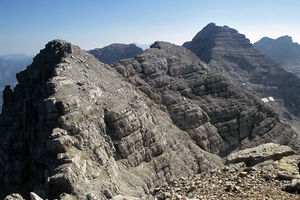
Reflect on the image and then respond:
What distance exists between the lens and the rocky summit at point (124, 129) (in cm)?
3097

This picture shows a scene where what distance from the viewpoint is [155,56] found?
85.2 meters

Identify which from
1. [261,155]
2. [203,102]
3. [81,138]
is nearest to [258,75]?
[203,102]

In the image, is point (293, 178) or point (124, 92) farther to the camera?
point (124, 92)

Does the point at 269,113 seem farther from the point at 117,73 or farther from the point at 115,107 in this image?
the point at 115,107

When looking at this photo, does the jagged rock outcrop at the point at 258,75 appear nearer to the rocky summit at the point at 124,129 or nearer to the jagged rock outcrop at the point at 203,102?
the jagged rock outcrop at the point at 203,102

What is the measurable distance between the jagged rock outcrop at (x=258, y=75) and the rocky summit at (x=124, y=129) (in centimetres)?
A: 6564

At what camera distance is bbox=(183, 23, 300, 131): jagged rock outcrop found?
153250 mm

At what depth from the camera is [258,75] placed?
174875mm

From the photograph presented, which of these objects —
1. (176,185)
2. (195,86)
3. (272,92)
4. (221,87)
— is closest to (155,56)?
(195,86)

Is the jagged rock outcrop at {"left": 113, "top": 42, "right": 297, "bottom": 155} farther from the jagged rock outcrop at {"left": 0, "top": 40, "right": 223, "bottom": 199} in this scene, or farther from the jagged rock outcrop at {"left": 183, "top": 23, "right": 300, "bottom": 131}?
the jagged rock outcrop at {"left": 183, "top": 23, "right": 300, "bottom": 131}

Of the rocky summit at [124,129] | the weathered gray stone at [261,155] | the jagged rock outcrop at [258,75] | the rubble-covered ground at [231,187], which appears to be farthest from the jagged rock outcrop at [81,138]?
the jagged rock outcrop at [258,75]

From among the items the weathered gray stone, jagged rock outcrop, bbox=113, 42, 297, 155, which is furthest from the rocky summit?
jagged rock outcrop, bbox=113, 42, 297, 155

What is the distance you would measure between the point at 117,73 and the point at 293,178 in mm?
56962

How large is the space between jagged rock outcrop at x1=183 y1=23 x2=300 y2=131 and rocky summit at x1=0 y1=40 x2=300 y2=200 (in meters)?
65.6
